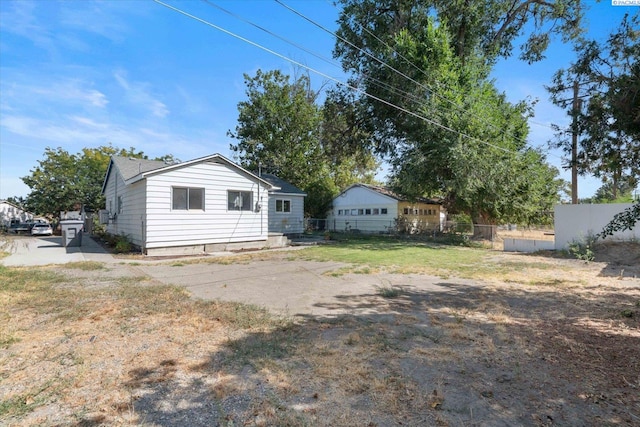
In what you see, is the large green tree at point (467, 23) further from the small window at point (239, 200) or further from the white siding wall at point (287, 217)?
the small window at point (239, 200)

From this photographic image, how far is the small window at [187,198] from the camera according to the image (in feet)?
39.2

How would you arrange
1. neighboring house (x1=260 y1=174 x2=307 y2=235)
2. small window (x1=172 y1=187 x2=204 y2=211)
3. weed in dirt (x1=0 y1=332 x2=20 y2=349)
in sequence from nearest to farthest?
weed in dirt (x1=0 y1=332 x2=20 y2=349), small window (x1=172 y1=187 x2=204 y2=211), neighboring house (x1=260 y1=174 x2=307 y2=235)

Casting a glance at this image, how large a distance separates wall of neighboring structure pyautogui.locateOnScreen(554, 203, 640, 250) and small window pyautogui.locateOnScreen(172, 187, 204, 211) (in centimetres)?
1529

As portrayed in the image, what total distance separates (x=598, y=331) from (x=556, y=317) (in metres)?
0.64

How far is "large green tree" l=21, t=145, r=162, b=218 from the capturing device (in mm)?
24438

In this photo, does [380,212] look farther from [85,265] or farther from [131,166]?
[85,265]

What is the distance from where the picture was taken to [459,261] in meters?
11.3

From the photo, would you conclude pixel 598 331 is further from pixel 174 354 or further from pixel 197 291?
pixel 197 291

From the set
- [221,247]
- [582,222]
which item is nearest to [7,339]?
[221,247]

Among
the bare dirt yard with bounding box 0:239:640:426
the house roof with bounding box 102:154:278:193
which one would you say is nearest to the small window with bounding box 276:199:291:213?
the house roof with bounding box 102:154:278:193

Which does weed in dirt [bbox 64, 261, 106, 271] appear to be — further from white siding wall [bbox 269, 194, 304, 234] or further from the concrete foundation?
white siding wall [bbox 269, 194, 304, 234]

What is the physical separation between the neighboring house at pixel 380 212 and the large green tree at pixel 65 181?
19909 mm

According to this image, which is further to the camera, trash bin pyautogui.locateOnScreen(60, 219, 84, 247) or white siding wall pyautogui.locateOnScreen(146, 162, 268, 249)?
trash bin pyautogui.locateOnScreen(60, 219, 84, 247)

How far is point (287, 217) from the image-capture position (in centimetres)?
2028
